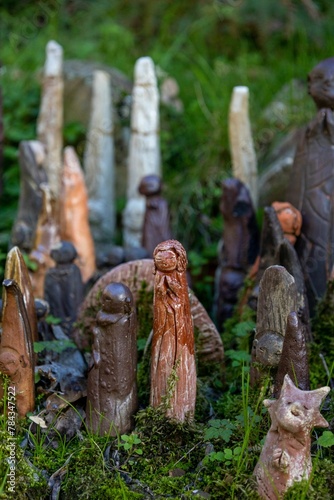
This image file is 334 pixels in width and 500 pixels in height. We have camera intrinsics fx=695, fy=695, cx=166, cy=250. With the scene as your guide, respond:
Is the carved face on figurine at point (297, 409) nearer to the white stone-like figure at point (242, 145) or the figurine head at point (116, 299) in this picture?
the figurine head at point (116, 299)

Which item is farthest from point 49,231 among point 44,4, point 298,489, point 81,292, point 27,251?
point 44,4

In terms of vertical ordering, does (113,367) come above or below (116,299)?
below

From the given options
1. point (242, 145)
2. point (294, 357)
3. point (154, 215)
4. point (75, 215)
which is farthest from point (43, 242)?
point (294, 357)

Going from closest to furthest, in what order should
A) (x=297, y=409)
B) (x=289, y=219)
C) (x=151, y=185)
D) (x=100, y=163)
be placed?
(x=297, y=409)
(x=289, y=219)
(x=151, y=185)
(x=100, y=163)

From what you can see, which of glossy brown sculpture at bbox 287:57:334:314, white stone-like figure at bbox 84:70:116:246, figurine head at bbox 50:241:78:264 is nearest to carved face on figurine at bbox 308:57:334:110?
glossy brown sculpture at bbox 287:57:334:314

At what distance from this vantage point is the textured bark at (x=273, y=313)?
2.80 m

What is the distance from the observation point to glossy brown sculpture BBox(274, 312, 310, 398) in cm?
265

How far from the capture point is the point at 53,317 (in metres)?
3.80

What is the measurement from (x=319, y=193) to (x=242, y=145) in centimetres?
128

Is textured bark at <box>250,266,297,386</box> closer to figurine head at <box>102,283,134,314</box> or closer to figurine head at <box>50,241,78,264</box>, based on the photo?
figurine head at <box>102,283,134,314</box>

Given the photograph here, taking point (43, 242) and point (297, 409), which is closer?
point (297, 409)

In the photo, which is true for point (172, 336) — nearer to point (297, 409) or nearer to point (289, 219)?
point (297, 409)

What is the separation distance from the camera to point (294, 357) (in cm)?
270

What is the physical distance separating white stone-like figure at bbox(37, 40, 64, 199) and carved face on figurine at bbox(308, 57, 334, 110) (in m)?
2.27
